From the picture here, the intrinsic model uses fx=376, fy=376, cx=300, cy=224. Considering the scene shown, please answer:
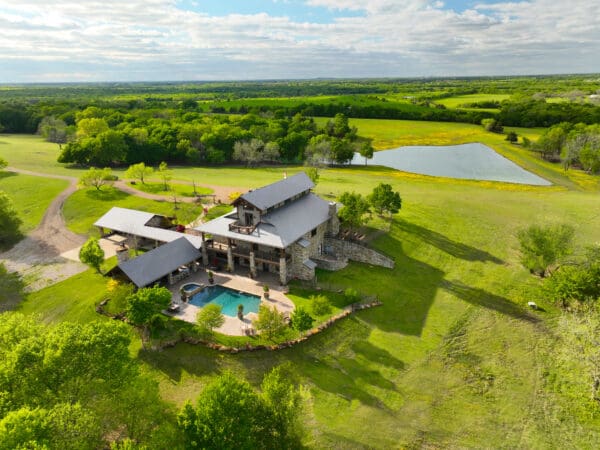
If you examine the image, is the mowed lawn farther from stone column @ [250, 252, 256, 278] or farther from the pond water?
the pond water

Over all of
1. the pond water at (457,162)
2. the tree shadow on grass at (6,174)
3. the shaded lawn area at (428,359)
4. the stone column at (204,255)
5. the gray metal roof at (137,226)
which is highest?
the tree shadow on grass at (6,174)

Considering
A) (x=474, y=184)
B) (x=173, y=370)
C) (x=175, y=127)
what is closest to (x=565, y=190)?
(x=474, y=184)

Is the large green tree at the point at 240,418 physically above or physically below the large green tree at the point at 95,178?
below

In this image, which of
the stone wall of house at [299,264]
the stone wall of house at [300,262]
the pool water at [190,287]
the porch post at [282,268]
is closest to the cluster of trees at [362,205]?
the stone wall of house at [300,262]

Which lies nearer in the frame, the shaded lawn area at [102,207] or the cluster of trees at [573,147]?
the shaded lawn area at [102,207]

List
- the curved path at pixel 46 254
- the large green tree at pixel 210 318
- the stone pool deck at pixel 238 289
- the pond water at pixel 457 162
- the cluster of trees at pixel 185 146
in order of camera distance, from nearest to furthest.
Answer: the large green tree at pixel 210 318 < the stone pool deck at pixel 238 289 < the curved path at pixel 46 254 < the pond water at pixel 457 162 < the cluster of trees at pixel 185 146

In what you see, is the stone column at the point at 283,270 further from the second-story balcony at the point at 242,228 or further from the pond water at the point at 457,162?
the pond water at the point at 457,162

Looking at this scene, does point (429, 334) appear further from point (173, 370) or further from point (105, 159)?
point (105, 159)
